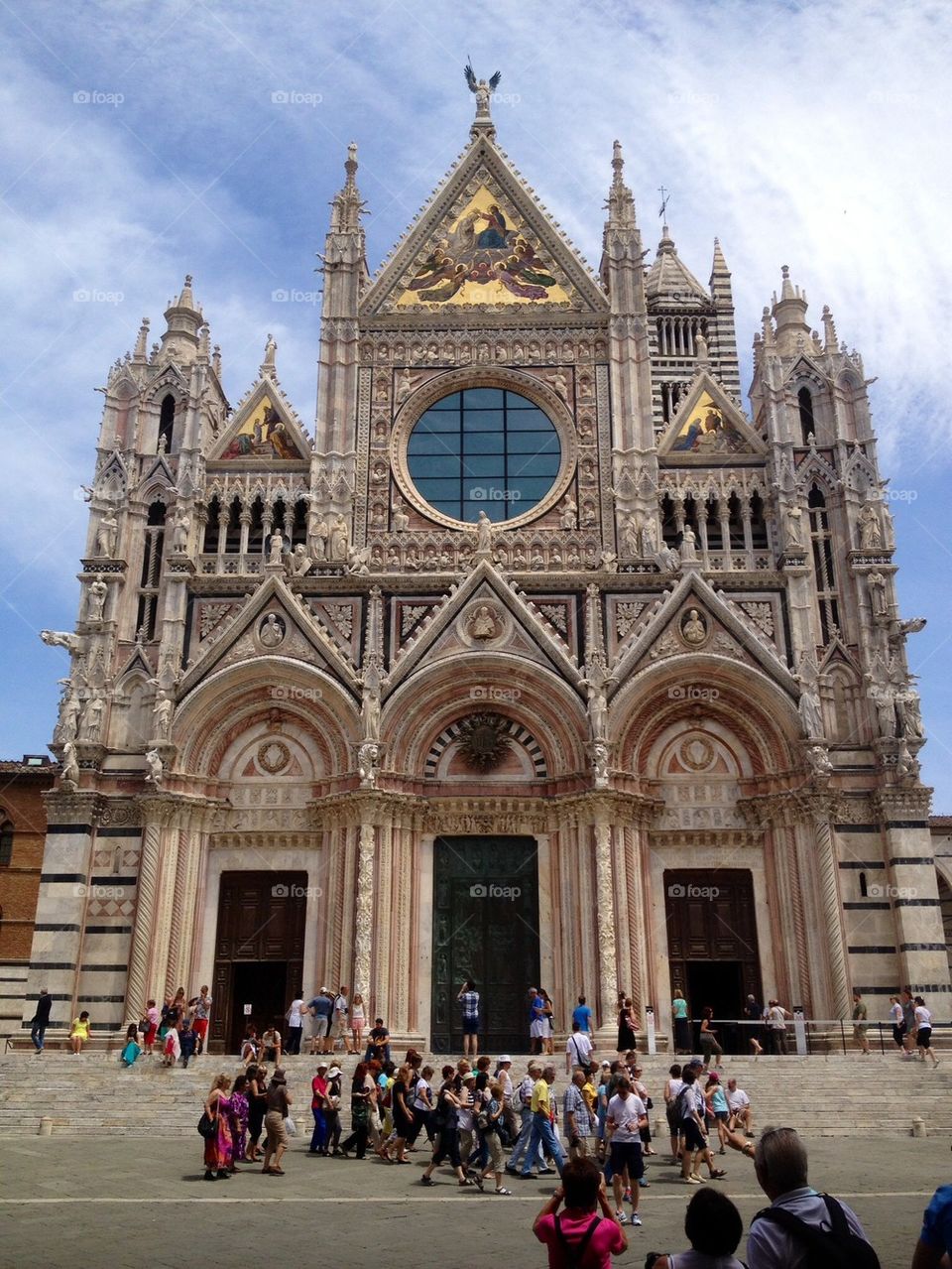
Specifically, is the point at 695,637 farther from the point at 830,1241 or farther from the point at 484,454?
the point at 830,1241

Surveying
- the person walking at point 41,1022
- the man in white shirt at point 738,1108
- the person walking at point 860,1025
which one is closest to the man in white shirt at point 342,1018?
the person walking at point 41,1022

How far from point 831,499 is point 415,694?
1092cm

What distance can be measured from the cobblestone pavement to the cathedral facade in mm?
8869

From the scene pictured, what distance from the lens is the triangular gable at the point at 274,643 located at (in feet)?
83.9

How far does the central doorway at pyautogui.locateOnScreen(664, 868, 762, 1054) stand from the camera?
24.2 metres

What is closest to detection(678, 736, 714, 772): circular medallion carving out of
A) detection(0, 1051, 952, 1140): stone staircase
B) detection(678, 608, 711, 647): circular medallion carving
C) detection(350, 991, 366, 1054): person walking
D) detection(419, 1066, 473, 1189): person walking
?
detection(678, 608, 711, 647): circular medallion carving

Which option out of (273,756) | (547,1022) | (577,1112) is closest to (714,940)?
(547,1022)

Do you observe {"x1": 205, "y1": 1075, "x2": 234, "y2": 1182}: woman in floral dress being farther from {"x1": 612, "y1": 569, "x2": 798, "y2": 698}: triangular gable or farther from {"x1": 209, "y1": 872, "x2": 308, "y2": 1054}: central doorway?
{"x1": 612, "y1": 569, "x2": 798, "y2": 698}: triangular gable

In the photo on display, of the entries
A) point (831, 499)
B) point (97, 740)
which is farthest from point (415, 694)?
point (831, 499)

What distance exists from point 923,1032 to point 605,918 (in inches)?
243

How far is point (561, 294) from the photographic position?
3014 centimetres

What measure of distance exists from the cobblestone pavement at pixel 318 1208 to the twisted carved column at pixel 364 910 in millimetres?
7800

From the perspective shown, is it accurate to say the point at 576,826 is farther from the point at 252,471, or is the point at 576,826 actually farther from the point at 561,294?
the point at 561,294

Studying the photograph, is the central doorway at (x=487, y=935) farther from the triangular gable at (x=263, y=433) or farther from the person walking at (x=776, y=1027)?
the triangular gable at (x=263, y=433)
